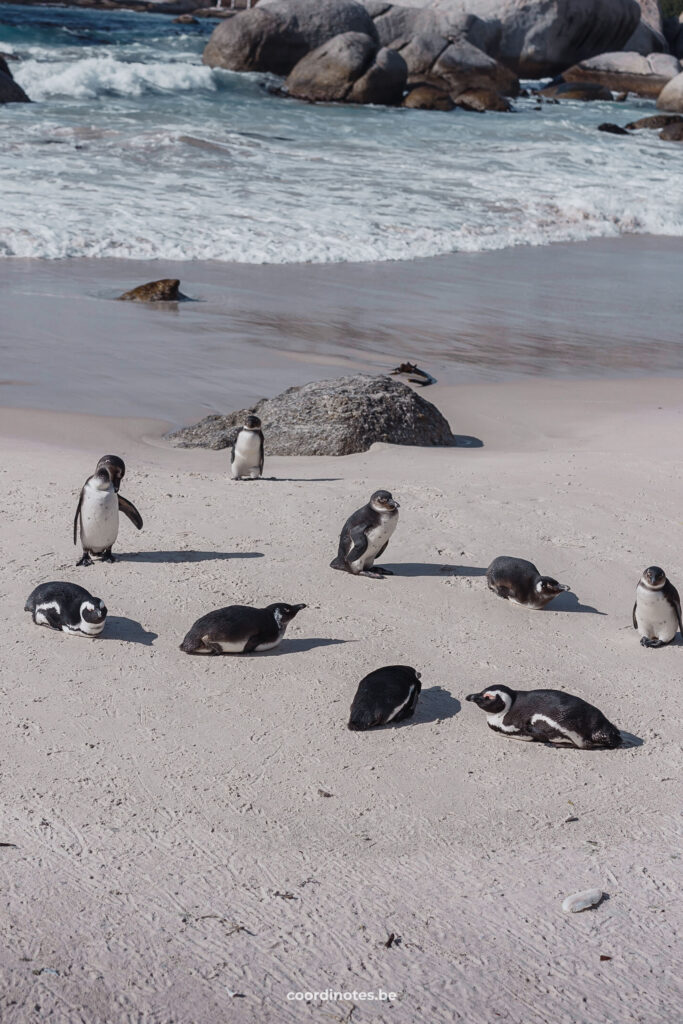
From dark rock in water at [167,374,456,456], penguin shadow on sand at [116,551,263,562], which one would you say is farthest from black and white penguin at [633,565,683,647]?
dark rock in water at [167,374,456,456]

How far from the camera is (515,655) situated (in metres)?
4.48

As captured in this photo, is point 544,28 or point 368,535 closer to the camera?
point 368,535

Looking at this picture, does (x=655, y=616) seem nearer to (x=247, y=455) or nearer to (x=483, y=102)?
(x=247, y=455)

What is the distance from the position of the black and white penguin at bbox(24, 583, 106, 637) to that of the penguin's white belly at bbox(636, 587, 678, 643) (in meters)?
2.08

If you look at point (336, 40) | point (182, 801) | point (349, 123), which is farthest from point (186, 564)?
point (336, 40)

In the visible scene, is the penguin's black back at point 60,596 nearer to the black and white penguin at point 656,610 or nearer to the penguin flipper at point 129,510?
the penguin flipper at point 129,510

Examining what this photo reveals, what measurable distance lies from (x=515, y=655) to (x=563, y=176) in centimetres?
1935

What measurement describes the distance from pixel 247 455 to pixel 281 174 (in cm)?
1481

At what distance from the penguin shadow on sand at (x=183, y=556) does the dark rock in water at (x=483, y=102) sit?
31.5 metres

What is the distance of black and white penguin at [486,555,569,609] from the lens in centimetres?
474

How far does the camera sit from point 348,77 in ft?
109

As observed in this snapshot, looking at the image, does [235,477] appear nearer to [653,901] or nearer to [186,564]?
[186,564]

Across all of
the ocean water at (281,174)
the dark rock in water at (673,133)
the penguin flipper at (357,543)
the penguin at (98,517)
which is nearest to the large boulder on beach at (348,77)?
the ocean water at (281,174)

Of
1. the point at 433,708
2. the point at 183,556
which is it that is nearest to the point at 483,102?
the point at 183,556
